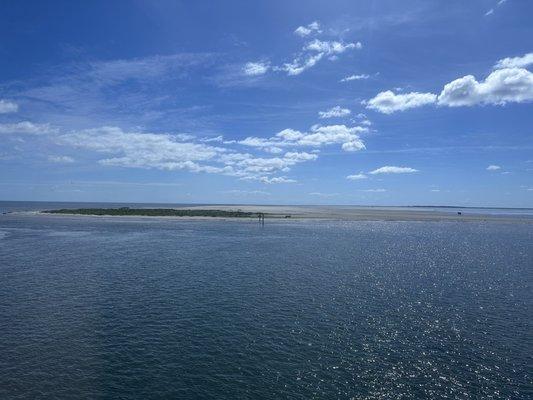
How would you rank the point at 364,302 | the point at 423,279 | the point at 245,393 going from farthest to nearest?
1. the point at 423,279
2. the point at 364,302
3. the point at 245,393

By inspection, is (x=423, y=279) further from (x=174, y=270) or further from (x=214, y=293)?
(x=174, y=270)

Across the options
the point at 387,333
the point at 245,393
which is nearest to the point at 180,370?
the point at 245,393

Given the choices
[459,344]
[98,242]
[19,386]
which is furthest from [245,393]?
[98,242]

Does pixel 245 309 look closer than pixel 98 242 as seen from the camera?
Yes

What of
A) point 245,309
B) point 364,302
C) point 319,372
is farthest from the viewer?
point 364,302

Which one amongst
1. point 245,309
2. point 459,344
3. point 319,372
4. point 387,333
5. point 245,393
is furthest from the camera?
point 245,309

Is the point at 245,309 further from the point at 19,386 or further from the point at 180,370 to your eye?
the point at 19,386
